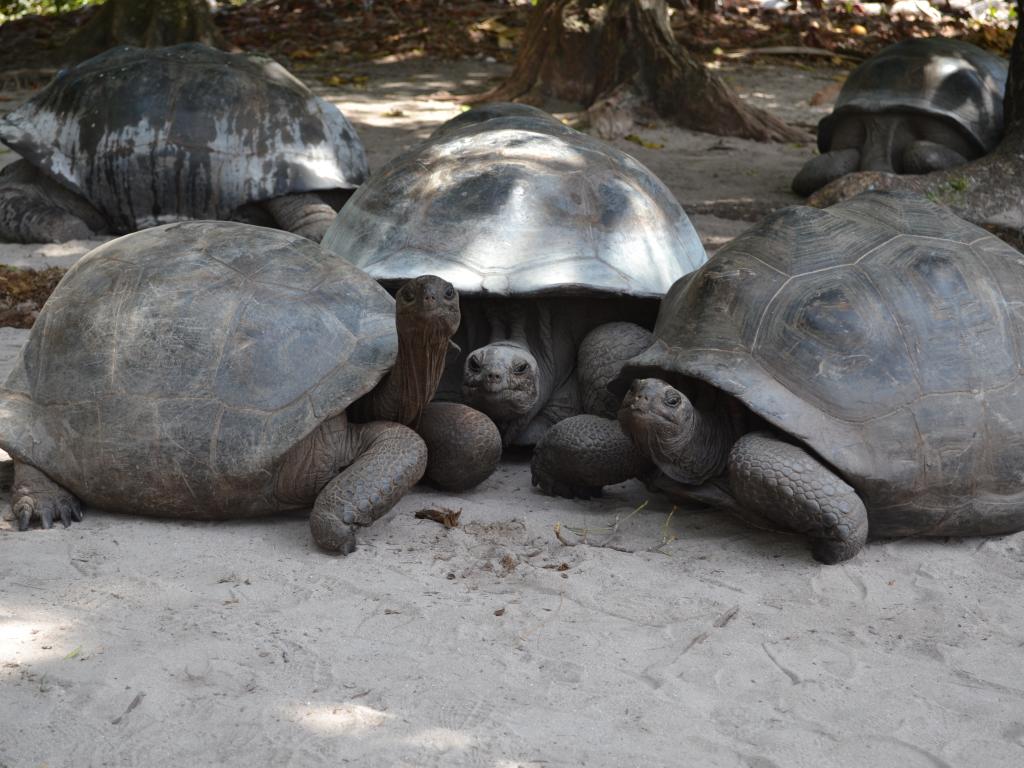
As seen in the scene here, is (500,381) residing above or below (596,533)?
above

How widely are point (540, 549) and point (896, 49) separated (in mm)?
6928

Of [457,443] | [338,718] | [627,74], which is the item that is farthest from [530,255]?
[627,74]

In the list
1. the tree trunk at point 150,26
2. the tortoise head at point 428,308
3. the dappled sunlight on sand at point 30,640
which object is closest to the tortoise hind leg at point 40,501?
the dappled sunlight on sand at point 30,640

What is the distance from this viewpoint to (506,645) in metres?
2.75

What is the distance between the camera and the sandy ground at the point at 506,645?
2.35 m

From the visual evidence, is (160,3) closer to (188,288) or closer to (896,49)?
(896,49)

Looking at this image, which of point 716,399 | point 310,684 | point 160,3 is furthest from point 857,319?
point 160,3

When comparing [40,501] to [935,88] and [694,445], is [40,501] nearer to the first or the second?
[694,445]

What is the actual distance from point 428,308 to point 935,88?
647cm

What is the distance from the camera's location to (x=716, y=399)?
3555 mm

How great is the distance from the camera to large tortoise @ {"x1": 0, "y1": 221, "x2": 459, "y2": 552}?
3.29 meters

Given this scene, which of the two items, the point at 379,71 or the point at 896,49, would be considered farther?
the point at 379,71

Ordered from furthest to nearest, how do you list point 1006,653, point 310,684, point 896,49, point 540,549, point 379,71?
point 379,71, point 896,49, point 540,549, point 1006,653, point 310,684

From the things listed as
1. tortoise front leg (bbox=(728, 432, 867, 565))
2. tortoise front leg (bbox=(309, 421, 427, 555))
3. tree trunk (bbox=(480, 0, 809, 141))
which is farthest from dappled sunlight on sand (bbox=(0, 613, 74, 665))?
tree trunk (bbox=(480, 0, 809, 141))
